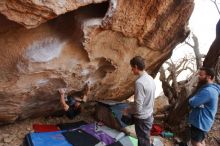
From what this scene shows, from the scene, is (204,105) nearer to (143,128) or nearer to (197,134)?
(197,134)

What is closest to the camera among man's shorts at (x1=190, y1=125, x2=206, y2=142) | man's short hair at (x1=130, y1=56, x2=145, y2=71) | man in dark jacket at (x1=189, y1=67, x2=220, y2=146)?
man's short hair at (x1=130, y1=56, x2=145, y2=71)

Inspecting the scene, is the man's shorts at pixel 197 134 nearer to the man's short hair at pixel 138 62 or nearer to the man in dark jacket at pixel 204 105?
the man in dark jacket at pixel 204 105

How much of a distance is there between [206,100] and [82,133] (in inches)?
108

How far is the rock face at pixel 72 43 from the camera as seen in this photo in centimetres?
521

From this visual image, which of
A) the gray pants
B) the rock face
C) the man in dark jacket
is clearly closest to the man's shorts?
the man in dark jacket

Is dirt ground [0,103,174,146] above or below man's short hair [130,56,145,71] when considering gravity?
below

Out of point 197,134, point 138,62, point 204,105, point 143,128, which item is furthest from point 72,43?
point 197,134

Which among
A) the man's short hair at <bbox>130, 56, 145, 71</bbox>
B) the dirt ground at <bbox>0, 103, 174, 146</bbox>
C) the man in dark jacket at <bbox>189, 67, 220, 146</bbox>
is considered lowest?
the dirt ground at <bbox>0, 103, 174, 146</bbox>

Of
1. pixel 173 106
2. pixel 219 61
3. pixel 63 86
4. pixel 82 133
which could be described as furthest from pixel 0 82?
pixel 219 61

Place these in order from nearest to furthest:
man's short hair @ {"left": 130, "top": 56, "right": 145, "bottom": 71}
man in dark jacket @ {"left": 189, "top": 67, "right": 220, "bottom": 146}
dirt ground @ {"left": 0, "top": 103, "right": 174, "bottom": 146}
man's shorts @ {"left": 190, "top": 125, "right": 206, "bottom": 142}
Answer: man's short hair @ {"left": 130, "top": 56, "right": 145, "bottom": 71} < man in dark jacket @ {"left": 189, "top": 67, "right": 220, "bottom": 146} < man's shorts @ {"left": 190, "top": 125, "right": 206, "bottom": 142} < dirt ground @ {"left": 0, "top": 103, "right": 174, "bottom": 146}

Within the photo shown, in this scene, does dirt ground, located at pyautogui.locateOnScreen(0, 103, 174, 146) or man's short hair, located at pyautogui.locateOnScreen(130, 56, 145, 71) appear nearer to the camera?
man's short hair, located at pyautogui.locateOnScreen(130, 56, 145, 71)

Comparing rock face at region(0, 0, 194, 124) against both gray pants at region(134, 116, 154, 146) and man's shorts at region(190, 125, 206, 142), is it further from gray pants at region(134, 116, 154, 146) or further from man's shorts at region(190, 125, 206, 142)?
man's shorts at region(190, 125, 206, 142)

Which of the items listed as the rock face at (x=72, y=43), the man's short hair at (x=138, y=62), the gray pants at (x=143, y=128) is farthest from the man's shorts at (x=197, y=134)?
the rock face at (x=72, y=43)

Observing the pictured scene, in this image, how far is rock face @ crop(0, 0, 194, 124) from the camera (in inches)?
205
